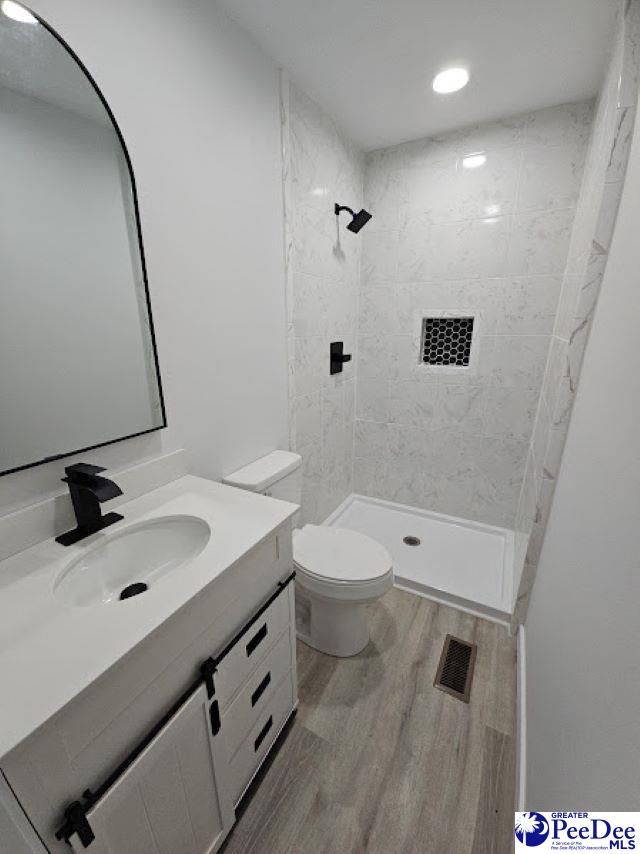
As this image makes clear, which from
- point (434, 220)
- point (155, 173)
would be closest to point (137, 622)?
point (155, 173)

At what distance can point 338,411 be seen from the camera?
2.33 meters

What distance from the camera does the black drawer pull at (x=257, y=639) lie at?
0.95 m

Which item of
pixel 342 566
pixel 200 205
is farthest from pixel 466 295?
pixel 342 566

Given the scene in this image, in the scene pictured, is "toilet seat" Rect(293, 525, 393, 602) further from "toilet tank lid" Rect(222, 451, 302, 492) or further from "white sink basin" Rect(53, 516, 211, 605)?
"white sink basin" Rect(53, 516, 211, 605)

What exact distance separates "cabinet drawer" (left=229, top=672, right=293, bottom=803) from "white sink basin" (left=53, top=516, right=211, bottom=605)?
21.9 inches

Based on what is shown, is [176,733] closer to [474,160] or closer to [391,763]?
[391,763]

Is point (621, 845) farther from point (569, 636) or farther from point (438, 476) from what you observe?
point (438, 476)

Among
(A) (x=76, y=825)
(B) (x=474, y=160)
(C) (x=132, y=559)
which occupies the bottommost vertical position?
(A) (x=76, y=825)

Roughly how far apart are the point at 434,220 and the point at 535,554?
6.20 feet

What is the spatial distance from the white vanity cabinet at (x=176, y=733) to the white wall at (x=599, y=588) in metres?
0.74

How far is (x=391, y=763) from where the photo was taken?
1.15m

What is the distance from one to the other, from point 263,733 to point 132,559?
27.8 inches

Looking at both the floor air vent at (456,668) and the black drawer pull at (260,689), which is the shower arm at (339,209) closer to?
the black drawer pull at (260,689)

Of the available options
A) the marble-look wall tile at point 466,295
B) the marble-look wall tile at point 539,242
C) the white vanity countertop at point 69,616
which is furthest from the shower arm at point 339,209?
the white vanity countertop at point 69,616
